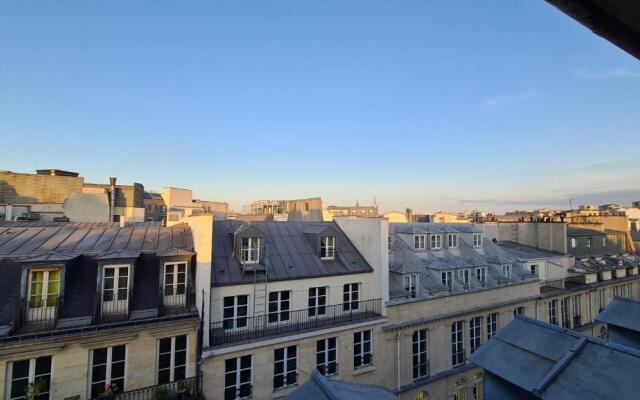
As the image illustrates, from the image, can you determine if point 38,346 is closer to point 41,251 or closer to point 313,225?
point 41,251

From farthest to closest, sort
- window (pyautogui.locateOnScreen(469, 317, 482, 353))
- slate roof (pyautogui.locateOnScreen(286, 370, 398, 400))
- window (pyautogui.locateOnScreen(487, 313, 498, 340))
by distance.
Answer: window (pyautogui.locateOnScreen(487, 313, 498, 340)) < window (pyautogui.locateOnScreen(469, 317, 482, 353)) < slate roof (pyautogui.locateOnScreen(286, 370, 398, 400))

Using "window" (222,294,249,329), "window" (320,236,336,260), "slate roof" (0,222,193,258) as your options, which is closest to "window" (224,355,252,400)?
"window" (222,294,249,329)

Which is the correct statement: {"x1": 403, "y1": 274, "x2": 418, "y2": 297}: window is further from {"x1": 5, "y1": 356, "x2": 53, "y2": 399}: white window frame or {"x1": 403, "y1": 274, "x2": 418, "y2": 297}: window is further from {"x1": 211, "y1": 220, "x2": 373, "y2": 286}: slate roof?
{"x1": 5, "y1": 356, "x2": 53, "y2": 399}: white window frame

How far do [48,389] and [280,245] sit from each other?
10701mm

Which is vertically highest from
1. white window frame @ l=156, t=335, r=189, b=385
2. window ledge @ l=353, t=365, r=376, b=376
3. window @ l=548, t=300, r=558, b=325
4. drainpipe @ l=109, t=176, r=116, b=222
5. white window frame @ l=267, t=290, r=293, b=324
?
drainpipe @ l=109, t=176, r=116, b=222

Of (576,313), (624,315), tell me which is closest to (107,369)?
(624,315)

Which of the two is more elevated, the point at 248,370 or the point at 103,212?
the point at 103,212

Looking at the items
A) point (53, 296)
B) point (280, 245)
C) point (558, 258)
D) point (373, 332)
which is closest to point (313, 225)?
point (280, 245)

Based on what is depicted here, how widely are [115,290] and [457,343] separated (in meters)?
18.3

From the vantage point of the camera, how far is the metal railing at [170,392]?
12266mm

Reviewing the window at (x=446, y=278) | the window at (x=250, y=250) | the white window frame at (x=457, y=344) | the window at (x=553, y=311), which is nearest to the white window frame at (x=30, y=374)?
the window at (x=250, y=250)

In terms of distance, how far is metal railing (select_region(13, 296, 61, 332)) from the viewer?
1137 cm

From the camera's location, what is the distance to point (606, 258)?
3145cm

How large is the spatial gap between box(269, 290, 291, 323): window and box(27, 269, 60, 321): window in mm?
8262
